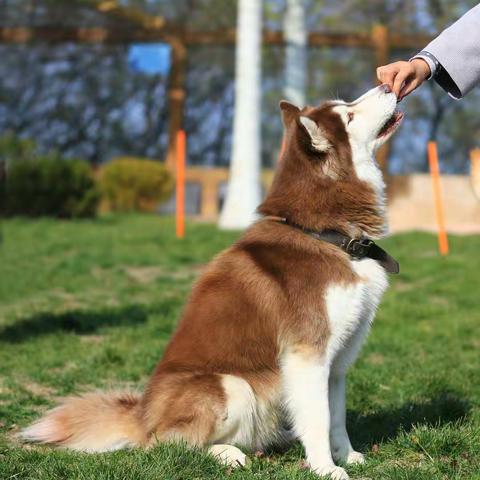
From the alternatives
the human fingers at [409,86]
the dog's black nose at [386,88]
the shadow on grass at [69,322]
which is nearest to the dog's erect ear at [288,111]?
the dog's black nose at [386,88]

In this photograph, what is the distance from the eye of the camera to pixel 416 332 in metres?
6.74

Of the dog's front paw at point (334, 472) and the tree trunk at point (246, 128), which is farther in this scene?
the tree trunk at point (246, 128)

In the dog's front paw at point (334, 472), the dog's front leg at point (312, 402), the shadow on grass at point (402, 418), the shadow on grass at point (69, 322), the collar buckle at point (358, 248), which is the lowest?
the shadow on grass at point (402, 418)

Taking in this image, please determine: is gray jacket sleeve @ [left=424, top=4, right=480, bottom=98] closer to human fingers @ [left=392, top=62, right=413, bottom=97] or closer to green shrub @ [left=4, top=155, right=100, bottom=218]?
human fingers @ [left=392, top=62, right=413, bottom=97]

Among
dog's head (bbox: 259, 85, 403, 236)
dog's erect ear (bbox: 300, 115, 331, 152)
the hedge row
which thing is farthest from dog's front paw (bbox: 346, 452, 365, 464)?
the hedge row

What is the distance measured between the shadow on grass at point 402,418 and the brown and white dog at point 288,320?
1.26 feet

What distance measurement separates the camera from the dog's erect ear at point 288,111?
3.69 m

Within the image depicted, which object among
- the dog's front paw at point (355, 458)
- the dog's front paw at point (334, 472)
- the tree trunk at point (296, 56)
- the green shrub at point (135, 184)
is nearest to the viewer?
the dog's front paw at point (334, 472)

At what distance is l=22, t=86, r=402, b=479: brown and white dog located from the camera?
3324mm

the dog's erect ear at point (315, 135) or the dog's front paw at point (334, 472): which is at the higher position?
the dog's erect ear at point (315, 135)

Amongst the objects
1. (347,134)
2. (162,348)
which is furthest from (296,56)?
(347,134)

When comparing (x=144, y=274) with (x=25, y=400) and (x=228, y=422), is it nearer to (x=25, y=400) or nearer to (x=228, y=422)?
(x=25, y=400)

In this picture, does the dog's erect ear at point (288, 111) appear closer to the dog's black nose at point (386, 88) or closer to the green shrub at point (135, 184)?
the dog's black nose at point (386, 88)

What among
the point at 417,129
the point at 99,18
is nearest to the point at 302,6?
the point at 99,18
